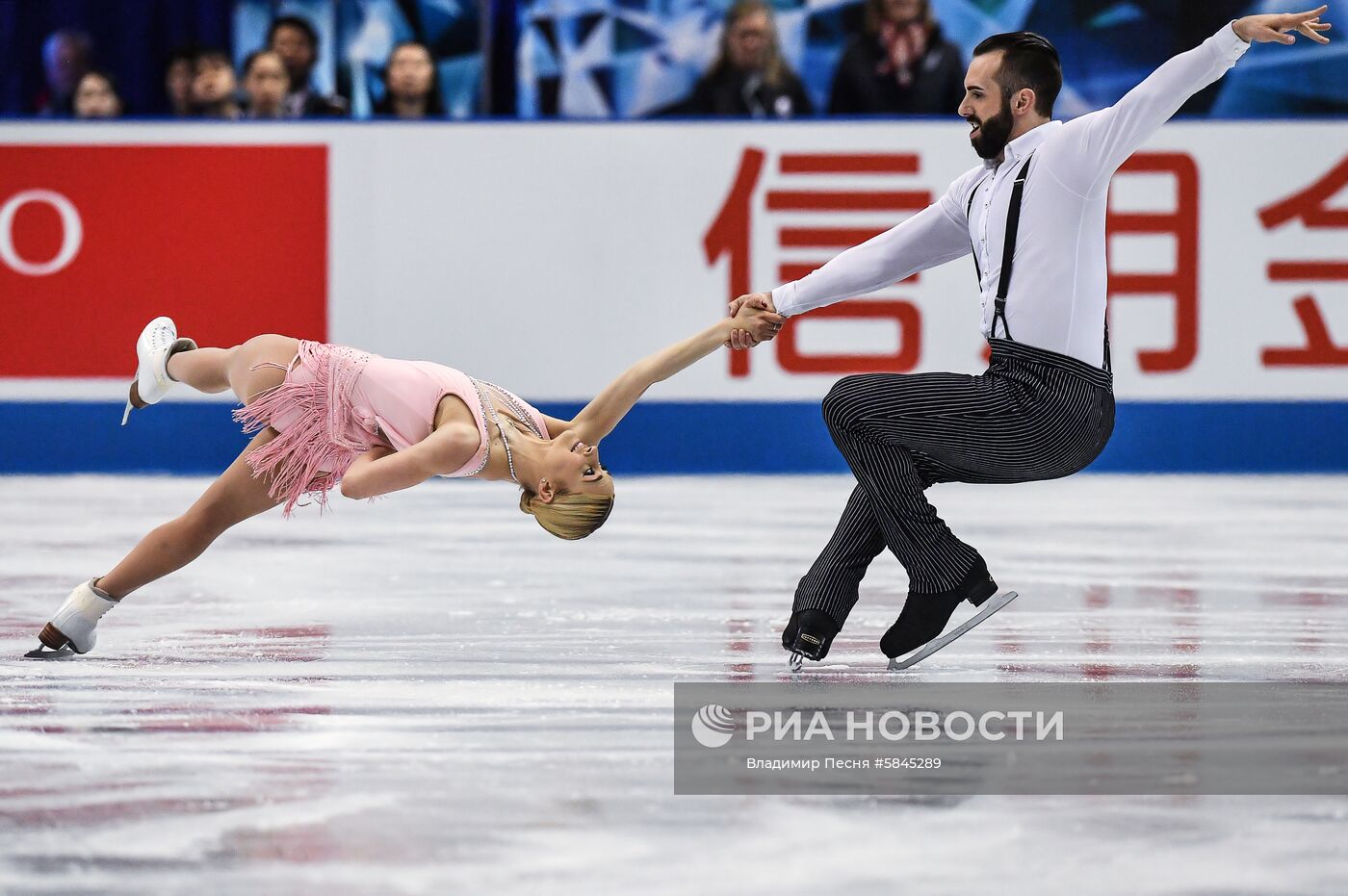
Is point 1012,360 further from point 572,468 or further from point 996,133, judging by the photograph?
point 572,468

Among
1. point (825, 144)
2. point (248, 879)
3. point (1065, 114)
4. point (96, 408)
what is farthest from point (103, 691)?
point (1065, 114)

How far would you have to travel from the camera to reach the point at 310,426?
3293mm

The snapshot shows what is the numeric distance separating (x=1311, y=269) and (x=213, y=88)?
13.1 ft

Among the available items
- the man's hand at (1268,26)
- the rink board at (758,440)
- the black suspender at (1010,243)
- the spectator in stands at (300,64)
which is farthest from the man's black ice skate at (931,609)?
the spectator in stands at (300,64)

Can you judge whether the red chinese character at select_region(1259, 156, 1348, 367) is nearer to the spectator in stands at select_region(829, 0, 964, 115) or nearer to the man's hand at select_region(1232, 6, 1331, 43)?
the spectator in stands at select_region(829, 0, 964, 115)

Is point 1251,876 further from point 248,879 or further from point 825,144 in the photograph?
point 825,144

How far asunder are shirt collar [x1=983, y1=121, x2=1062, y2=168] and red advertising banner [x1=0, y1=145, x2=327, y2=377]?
3.87 meters

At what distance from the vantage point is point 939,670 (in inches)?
122

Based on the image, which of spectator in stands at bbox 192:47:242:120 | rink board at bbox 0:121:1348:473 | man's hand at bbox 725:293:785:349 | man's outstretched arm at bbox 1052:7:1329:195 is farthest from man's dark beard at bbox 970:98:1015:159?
spectator in stands at bbox 192:47:242:120

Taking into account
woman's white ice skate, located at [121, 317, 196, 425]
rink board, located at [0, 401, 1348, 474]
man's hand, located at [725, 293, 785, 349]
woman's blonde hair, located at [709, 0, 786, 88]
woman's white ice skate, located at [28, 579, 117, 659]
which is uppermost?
woman's blonde hair, located at [709, 0, 786, 88]

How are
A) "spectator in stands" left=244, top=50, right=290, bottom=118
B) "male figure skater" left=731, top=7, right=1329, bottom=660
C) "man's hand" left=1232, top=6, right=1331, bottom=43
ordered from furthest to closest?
"spectator in stands" left=244, top=50, right=290, bottom=118
"male figure skater" left=731, top=7, right=1329, bottom=660
"man's hand" left=1232, top=6, right=1331, bottom=43

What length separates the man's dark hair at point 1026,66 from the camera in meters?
3.11

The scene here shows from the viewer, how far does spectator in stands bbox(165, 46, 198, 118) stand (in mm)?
6664

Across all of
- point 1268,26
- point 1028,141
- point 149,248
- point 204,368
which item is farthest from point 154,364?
point 149,248
